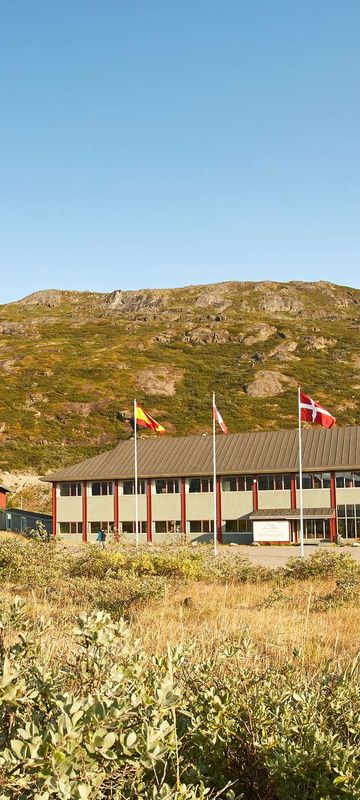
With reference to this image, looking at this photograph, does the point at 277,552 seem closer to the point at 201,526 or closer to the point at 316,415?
the point at 316,415

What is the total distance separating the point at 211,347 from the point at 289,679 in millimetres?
143227

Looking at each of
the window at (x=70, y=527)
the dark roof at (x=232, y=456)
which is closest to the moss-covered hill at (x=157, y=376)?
the window at (x=70, y=527)

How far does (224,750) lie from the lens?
5.11m

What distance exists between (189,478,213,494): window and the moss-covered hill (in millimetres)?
33148

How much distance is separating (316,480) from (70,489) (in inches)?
864

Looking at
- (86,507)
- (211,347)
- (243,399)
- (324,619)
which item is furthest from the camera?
(211,347)

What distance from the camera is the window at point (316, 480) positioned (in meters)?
53.9

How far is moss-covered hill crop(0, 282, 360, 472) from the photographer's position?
324 feet

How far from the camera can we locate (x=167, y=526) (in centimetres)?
5831

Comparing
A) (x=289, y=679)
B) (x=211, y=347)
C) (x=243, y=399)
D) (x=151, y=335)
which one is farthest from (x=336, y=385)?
(x=289, y=679)

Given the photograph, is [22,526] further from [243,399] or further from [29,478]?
[243,399]

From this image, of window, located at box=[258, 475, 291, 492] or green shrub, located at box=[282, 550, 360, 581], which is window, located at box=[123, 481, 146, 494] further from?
green shrub, located at box=[282, 550, 360, 581]

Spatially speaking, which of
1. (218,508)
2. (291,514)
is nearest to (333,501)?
(291,514)

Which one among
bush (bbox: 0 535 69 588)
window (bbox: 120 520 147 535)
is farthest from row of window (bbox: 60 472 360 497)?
bush (bbox: 0 535 69 588)
